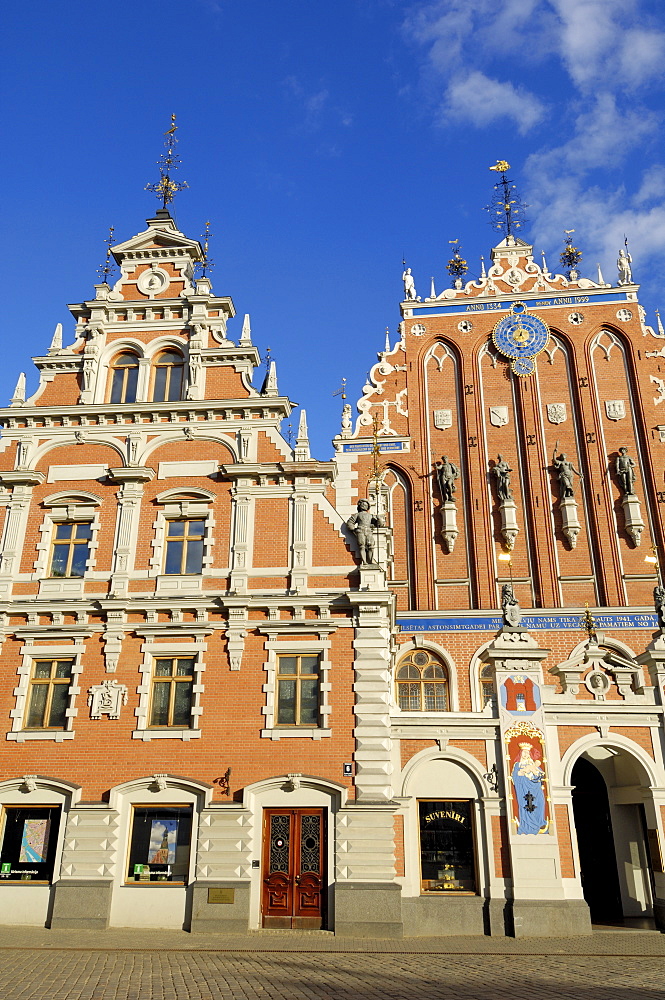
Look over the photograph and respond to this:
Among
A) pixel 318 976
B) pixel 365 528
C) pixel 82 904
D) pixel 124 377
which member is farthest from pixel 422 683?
pixel 124 377

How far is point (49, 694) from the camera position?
19.2 metres

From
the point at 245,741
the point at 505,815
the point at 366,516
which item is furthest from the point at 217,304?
the point at 505,815

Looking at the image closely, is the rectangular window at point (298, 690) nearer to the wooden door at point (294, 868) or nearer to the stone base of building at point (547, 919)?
the wooden door at point (294, 868)

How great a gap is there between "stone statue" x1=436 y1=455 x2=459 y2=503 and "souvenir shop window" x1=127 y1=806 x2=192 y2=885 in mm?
13299

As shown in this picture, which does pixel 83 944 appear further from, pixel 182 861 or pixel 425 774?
pixel 425 774

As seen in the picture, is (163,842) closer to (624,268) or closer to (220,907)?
(220,907)

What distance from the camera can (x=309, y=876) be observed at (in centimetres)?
1709

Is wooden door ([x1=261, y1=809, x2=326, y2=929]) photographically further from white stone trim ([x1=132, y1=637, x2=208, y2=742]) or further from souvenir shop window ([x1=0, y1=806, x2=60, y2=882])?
souvenir shop window ([x1=0, y1=806, x2=60, y2=882])

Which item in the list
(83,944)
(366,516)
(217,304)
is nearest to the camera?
(83,944)

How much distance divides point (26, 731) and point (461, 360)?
18.9 meters

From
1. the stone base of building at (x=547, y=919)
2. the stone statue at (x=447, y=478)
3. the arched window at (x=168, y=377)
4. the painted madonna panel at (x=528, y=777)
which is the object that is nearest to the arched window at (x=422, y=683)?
the stone statue at (x=447, y=478)

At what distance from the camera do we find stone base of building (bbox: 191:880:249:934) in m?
16.6

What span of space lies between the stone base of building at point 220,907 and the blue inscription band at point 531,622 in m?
10.1

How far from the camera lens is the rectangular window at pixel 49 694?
1900cm
